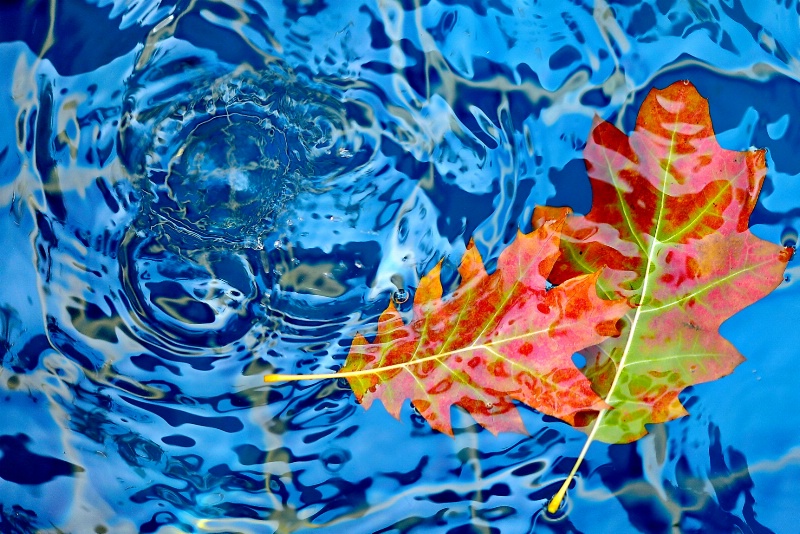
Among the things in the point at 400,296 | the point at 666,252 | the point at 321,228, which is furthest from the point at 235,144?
the point at 666,252

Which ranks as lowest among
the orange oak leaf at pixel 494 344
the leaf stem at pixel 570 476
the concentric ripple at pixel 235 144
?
the leaf stem at pixel 570 476

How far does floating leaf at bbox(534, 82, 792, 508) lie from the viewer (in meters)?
0.85

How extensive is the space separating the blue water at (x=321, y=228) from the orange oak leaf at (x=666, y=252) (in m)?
0.05

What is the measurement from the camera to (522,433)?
0.96m

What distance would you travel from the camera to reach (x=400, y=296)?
0.99 metres

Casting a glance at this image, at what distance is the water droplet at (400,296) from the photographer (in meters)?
0.99

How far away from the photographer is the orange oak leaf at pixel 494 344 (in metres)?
0.87

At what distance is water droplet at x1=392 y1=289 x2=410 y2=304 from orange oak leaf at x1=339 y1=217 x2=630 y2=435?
0.06 ft

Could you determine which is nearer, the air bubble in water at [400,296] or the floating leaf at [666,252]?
the floating leaf at [666,252]

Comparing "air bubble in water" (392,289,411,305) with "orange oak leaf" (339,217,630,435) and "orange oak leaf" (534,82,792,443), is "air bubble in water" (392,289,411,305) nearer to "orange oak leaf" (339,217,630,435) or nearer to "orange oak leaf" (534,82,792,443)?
"orange oak leaf" (339,217,630,435)

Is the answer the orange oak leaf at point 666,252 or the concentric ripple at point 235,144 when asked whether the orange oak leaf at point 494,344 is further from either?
the concentric ripple at point 235,144

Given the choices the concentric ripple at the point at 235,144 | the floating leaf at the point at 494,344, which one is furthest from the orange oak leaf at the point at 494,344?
the concentric ripple at the point at 235,144

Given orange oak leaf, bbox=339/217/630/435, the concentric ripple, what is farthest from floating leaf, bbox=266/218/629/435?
the concentric ripple

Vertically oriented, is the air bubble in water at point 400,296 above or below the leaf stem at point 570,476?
above
